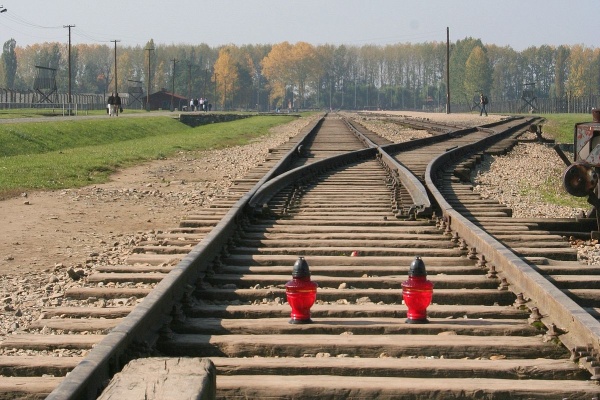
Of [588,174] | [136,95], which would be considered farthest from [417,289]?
[136,95]

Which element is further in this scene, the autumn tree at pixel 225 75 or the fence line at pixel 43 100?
the autumn tree at pixel 225 75

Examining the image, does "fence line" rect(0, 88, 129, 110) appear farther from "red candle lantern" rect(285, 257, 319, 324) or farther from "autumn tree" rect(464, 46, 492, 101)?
"autumn tree" rect(464, 46, 492, 101)

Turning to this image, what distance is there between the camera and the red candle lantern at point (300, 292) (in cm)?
457

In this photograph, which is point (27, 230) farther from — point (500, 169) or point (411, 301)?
point (500, 169)

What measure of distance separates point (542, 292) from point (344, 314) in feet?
3.40

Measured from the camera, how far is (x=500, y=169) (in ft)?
59.9

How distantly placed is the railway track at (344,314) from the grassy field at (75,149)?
6.76m

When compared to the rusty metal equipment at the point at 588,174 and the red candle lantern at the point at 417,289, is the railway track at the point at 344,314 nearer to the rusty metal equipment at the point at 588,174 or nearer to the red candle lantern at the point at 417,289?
the red candle lantern at the point at 417,289

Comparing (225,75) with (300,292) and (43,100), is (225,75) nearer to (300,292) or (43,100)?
(43,100)

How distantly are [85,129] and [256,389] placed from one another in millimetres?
31915

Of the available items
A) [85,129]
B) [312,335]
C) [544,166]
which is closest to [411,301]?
[312,335]

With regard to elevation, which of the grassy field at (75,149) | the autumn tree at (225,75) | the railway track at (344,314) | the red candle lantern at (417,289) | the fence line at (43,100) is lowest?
the railway track at (344,314)

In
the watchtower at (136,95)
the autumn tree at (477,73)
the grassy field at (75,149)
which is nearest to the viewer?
the grassy field at (75,149)

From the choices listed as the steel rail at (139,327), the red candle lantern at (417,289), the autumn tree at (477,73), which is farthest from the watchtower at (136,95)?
the red candle lantern at (417,289)
